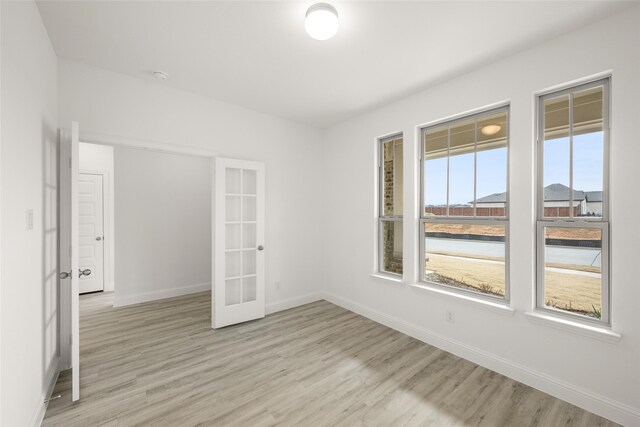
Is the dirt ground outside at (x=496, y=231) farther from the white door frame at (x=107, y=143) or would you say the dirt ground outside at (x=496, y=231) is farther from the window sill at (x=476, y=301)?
the white door frame at (x=107, y=143)

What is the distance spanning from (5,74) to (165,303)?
379 cm

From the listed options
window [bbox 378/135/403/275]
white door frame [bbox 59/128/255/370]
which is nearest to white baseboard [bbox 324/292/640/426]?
window [bbox 378/135/403/275]

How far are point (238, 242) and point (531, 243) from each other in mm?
3138

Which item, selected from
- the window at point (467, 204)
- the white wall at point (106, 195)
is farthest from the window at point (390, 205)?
the white wall at point (106, 195)

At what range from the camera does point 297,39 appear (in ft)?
7.36

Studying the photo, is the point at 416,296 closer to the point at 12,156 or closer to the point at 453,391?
the point at 453,391

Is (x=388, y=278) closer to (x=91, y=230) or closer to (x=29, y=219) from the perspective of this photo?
(x=29, y=219)

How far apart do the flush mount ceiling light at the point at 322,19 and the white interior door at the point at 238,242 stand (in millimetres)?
2018

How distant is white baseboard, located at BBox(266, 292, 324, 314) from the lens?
3963 millimetres

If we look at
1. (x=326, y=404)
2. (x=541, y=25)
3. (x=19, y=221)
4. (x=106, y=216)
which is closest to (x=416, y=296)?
(x=326, y=404)

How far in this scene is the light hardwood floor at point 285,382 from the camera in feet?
6.44

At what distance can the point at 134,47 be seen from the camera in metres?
2.38

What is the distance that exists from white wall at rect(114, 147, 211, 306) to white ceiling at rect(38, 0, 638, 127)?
2093mm

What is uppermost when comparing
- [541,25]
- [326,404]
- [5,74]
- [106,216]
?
[541,25]
